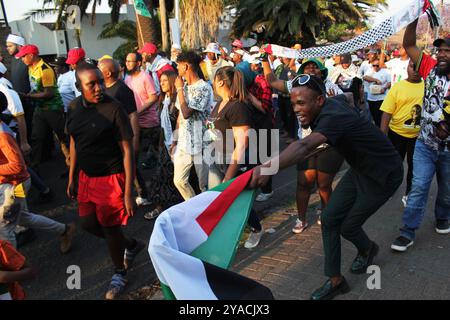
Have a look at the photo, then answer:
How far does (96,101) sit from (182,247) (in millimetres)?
1471

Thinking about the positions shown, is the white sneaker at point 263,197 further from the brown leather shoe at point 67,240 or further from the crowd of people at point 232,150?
the brown leather shoe at point 67,240

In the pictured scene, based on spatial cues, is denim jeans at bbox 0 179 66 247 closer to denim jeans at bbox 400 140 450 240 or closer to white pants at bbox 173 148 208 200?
white pants at bbox 173 148 208 200

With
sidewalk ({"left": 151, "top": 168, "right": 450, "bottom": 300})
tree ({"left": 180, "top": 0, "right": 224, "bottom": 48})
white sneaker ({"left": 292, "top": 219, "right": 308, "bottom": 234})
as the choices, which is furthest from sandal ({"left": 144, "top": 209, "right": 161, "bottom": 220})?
tree ({"left": 180, "top": 0, "right": 224, "bottom": 48})

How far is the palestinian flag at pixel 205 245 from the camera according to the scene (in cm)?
222

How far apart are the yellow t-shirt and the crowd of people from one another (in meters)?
0.01

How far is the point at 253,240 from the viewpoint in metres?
4.15

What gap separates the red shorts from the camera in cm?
330

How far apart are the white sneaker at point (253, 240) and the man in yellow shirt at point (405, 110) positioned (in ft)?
6.22

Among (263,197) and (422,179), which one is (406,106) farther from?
(263,197)

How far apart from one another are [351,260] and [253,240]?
0.97 metres

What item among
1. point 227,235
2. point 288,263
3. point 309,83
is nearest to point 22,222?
point 227,235

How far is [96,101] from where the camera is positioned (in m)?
3.20

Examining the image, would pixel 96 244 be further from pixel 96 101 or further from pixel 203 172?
pixel 96 101
